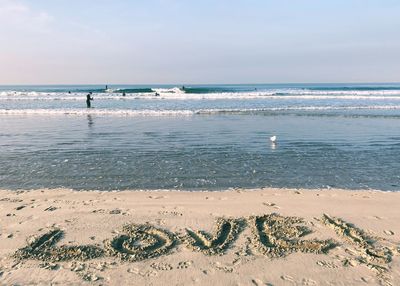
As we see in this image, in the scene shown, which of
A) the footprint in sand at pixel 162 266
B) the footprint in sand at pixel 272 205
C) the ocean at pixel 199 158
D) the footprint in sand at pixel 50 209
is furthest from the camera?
the ocean at pixel 199 158

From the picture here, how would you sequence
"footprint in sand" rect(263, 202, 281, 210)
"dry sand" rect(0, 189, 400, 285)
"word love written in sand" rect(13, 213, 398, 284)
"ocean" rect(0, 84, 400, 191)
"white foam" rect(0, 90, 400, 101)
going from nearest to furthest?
"dry sand" rect(0, 189, 400, 285) < "word love written in sand" rect(13, 213, 398, 284) < "footprint in sand" rect(263, 202, 281, 210) < "ocean" rect(0, 84, 400, 191) < "white foam" rect(0, 90, 400, 101)

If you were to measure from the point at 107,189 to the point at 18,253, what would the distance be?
11.7ft

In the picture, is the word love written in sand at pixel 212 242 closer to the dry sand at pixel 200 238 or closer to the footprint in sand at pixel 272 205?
the dry sand at pixel 200 238

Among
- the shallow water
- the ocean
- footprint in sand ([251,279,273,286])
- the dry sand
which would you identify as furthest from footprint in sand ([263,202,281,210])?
footprint in sand ([251,279,273,286])

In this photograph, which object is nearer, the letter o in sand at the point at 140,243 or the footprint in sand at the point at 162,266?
the footprint in sand at the point at 162,266

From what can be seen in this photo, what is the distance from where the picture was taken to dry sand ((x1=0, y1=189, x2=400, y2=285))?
4.71m

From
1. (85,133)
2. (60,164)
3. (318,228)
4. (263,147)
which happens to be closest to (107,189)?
(60,164)

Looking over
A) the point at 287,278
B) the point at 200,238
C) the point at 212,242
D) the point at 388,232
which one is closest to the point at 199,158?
the point at 200,238

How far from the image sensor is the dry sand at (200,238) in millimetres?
4711

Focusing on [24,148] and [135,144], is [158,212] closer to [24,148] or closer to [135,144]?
[135,144]

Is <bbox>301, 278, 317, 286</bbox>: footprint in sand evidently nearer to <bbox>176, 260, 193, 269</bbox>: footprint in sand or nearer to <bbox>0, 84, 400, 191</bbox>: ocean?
<bbox>176, 260, 193, 269</bbox>: footprint in sand

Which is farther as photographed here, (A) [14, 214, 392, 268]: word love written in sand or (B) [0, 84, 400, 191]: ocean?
(B) [0, 84, 400, 191]: ocean

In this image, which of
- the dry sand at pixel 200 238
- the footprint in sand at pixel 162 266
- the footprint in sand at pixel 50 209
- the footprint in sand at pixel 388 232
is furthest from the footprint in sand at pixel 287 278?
the footprint in sand at pixel 50 209

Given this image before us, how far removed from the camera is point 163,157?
12273 mm
